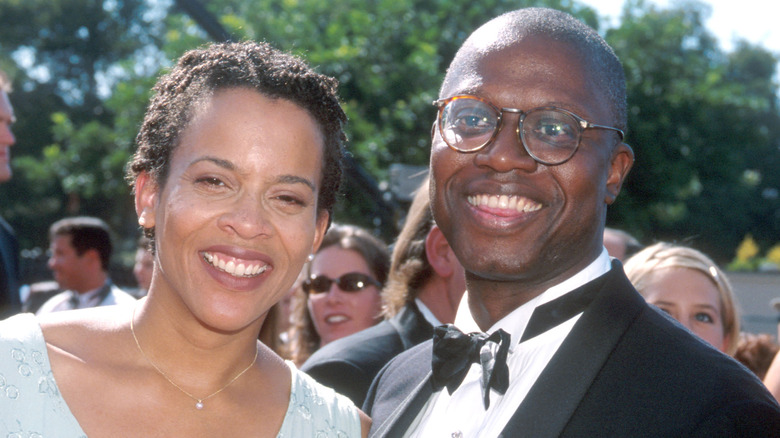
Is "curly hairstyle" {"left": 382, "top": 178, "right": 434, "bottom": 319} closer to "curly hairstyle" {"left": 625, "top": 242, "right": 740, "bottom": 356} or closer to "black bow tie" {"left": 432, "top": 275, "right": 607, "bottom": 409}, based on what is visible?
"curly hairstyle" {"left": 625, "top": 242, "right": 740, "bottom": 356}

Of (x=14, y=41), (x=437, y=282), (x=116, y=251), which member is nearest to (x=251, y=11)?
(x=116, y=251)

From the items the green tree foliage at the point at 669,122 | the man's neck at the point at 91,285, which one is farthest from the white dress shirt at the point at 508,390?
the green tree foliage at the point at 669,122

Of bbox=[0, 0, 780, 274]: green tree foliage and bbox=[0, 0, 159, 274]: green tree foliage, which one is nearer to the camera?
bbox=[0, 0, 780, 274]: green tree foliage

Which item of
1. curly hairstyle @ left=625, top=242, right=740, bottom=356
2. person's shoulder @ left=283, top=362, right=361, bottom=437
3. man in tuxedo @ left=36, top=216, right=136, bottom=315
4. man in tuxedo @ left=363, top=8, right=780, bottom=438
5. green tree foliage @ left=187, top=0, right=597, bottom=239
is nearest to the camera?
man in tuxedo @ left=363, top=8, right=780, bottom=438

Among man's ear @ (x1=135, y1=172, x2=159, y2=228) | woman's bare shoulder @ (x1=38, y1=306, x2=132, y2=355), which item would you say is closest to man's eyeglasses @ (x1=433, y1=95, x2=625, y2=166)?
man's ear @ (x1=135, y1=172, x2=159, y2=228)

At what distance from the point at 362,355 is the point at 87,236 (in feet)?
17.5

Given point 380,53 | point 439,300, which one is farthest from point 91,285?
point 380,53

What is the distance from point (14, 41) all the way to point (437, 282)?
3291 centimetres

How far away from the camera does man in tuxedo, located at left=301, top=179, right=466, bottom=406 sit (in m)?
3.53

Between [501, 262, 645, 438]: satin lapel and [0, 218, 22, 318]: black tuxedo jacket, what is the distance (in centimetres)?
403

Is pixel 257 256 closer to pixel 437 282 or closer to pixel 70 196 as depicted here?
pixel 437 282

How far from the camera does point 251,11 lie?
59.7ft

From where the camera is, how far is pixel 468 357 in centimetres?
221

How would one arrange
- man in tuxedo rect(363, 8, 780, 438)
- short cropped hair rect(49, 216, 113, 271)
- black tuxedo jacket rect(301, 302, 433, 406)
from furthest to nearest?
short cropped hair rect(49, 216, 113, 271), black tuxedo jacket rect(301, 302, 433, 406), man in tuxedo rect(363, 8, 780, 438)
